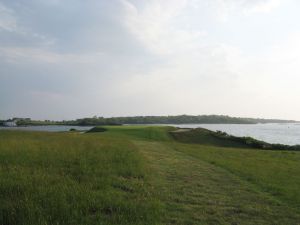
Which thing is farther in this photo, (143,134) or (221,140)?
(143,134)

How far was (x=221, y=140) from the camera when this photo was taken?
48.3 m

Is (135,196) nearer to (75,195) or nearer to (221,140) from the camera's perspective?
(75,195)

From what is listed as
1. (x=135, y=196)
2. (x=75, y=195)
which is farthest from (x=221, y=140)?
(x=75, y=195)

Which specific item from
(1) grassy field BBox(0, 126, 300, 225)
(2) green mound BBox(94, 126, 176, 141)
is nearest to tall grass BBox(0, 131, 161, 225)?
(1) grassy field BBox(0, 126, 300, 225)

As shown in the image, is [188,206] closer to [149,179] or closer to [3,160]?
[149,179]

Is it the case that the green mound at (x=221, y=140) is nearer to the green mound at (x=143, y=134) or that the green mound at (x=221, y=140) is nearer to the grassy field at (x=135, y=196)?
the green mound at (x=143, y=134)

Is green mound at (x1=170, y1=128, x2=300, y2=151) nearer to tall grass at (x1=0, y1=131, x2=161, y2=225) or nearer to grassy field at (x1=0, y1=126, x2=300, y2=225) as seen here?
grassy field at (x1=0, y1=126, x2=300, y2=225)

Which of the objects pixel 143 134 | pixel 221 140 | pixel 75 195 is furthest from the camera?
pixel 143 134

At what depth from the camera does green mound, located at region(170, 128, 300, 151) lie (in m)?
43.7

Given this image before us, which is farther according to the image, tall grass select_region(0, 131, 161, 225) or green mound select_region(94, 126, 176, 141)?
green mound select_region(94, 126, 176, 141)

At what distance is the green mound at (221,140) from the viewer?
143ft

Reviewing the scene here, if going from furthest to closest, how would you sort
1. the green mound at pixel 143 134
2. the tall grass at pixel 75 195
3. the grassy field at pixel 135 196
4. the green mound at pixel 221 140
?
the green mound at pixel 143 134 < the green mound at pixel 221 140 < the grassy field at pixel 135 196 < the tall grass at pixel 75 195

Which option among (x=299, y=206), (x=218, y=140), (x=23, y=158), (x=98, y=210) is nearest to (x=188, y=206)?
(x=98, y=210)

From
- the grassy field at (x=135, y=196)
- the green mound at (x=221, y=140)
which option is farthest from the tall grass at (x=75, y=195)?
the green mound at (x=221, y=140)
